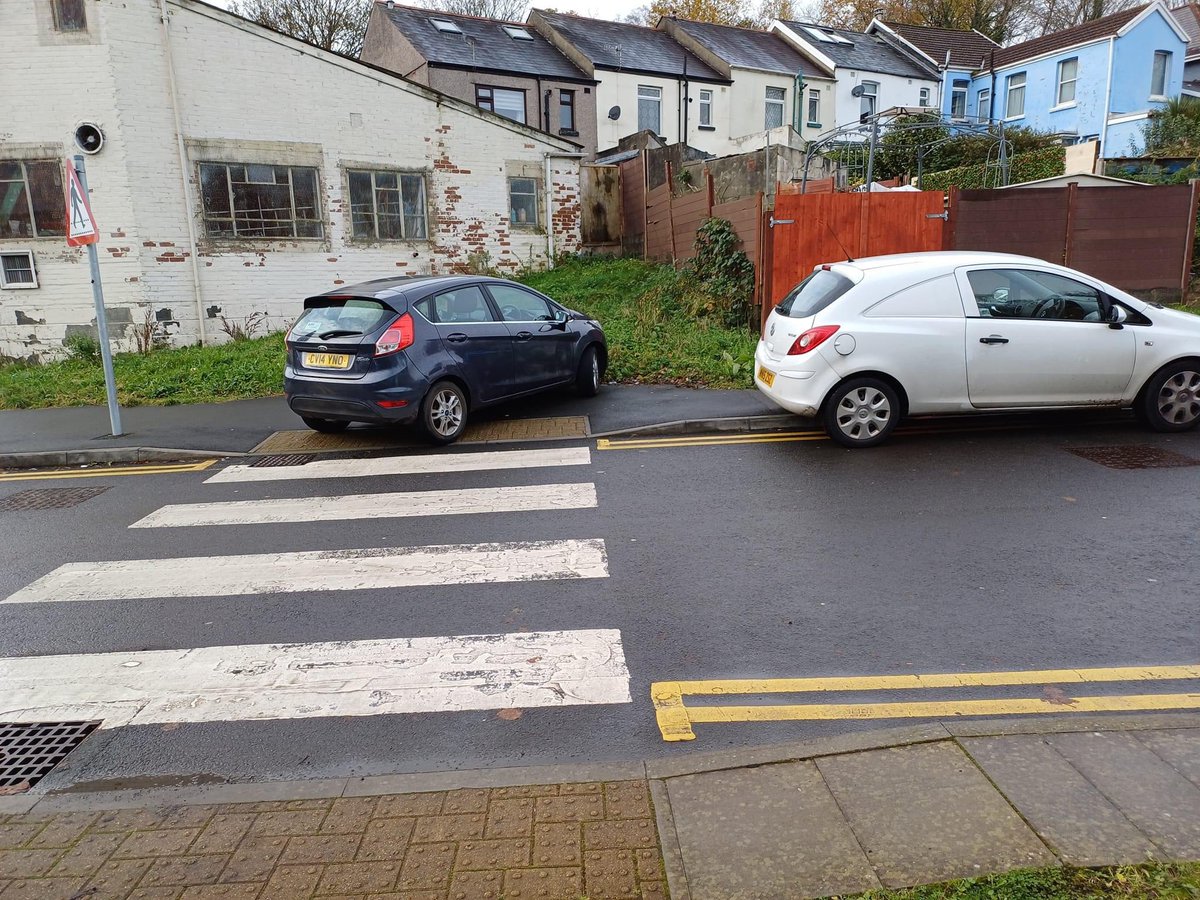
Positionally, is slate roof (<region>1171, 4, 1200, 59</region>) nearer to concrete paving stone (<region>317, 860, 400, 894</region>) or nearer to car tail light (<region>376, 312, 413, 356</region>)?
car tail light (<region>376, 312, 413, 356</region>)

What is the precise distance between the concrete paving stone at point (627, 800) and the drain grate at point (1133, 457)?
5.91 m

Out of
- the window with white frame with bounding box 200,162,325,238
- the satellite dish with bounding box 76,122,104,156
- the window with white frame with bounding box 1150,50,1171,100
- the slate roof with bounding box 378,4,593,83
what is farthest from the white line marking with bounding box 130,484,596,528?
the window with white frame with bounding box 1150,50,1171,100

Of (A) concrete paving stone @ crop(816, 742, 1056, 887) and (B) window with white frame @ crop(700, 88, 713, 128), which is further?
(B) window with white frame @ crop(700, 88, 713, 128)

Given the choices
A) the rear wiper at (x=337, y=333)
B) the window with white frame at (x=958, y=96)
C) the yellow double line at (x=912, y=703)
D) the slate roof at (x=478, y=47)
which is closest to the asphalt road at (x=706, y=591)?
the yellow double line at (x=912, y=703)

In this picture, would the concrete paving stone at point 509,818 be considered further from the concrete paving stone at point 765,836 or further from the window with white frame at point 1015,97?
the window with white frame at point 1015,97

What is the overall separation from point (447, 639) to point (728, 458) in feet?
13.5

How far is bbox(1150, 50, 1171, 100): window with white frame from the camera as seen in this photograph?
31.7 metres

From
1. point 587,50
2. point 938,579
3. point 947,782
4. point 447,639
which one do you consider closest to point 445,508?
point 447,639

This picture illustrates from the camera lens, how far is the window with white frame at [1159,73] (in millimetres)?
31688

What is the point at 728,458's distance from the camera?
7984 mm

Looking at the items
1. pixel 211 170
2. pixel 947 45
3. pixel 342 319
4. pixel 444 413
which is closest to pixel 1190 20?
pixel 947 45

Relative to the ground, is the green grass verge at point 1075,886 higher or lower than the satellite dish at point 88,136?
lower

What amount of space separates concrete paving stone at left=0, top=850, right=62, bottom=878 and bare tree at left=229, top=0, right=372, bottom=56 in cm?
3901

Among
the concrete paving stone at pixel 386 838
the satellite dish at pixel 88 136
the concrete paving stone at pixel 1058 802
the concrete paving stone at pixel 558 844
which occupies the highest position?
the satellite dish at pixel 88 136
